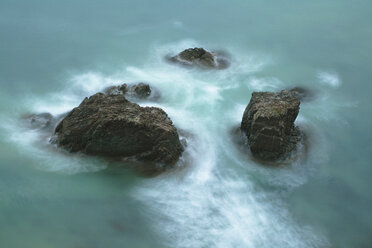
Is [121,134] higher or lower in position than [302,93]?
lower

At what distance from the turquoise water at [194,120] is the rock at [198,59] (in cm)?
47

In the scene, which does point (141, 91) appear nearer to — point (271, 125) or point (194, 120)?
point (194, 120)

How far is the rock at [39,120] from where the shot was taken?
11401mm

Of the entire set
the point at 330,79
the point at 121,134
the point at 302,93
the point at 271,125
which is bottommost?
the point at 121,134

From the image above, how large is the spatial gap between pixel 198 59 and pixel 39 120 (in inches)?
251

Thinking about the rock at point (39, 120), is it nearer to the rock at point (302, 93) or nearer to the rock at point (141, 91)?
the rock at point (141, 91)

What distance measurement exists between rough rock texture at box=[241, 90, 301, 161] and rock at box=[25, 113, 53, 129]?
576 centimetres

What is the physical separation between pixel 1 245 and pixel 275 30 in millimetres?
14656

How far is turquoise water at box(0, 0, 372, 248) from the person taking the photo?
29.3 ft

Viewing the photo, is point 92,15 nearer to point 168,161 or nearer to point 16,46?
point 16,46

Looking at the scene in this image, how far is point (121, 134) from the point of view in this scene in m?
10.0

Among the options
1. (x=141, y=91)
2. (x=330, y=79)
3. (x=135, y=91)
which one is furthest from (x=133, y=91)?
(x=330, y=79)

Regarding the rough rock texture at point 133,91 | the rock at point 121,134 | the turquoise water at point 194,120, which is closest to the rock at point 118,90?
the rough rock texture at point 133,91

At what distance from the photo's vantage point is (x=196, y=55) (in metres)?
15.1
